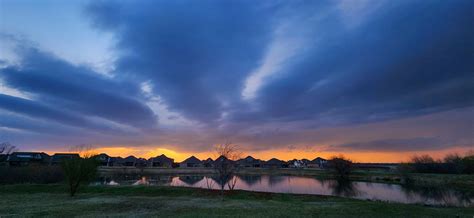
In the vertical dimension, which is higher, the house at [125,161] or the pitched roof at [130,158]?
the pitched roof at [130,158]

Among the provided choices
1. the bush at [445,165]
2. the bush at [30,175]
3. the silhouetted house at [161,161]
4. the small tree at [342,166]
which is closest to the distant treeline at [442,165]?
the bush at [445,165]

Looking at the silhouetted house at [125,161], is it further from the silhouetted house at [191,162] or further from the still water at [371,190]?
the still water at [371,190]

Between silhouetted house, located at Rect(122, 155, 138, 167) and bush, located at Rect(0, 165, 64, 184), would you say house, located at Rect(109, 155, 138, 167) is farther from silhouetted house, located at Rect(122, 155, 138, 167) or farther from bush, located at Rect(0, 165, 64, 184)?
bush, located at Rect(0, 165, 64, 184)

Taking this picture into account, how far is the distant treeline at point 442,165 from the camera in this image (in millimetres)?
68125

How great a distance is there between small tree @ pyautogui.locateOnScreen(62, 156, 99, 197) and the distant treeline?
79.8 meters

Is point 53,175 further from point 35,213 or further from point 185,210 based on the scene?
point 185,210

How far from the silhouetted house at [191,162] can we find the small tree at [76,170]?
392 ft

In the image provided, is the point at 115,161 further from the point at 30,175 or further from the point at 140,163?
the point at 30,175

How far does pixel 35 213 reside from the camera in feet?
44.7

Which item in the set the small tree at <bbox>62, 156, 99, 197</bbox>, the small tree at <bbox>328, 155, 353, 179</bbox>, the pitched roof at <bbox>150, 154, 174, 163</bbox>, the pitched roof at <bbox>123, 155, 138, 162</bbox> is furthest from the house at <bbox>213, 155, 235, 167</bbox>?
the pitched roof at <bbox>150, 154, 174, 163</bbox>

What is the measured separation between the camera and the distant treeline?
6812 centimetres

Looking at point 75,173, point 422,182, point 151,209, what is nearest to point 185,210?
point 151,209

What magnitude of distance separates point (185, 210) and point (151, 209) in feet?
7.04

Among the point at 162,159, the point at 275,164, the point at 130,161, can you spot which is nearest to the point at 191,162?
the point at 162,159
